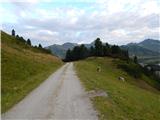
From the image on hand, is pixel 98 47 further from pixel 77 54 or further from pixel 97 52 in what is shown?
pixel 77 54

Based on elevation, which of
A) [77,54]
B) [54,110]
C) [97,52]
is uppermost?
[97,52]

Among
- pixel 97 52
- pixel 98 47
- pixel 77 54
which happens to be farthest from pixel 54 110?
pixel 77 54

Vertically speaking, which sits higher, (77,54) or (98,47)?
(98,47)

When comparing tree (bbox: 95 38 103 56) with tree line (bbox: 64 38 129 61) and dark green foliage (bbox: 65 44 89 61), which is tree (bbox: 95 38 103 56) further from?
dark green foliage (bbox: 65 44 89 61)

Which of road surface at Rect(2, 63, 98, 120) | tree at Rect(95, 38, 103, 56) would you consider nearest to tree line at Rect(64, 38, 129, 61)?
tree at Rect(95, 38, 103, 56)

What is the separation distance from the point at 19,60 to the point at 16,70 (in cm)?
1110

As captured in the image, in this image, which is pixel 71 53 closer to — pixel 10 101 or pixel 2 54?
pixel 2 54

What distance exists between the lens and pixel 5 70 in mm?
54094

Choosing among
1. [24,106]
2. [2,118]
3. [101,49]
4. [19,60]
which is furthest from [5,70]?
[101,49]

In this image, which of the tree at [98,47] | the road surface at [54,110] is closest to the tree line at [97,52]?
the tree at [98,47]

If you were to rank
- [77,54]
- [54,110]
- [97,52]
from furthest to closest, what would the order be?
[77,54], [97,52], [54,110]

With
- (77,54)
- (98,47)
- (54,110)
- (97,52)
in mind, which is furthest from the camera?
(77,54)

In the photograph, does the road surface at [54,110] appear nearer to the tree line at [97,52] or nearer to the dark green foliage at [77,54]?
the tree line at [97,52]

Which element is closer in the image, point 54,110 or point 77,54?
point 54,110
